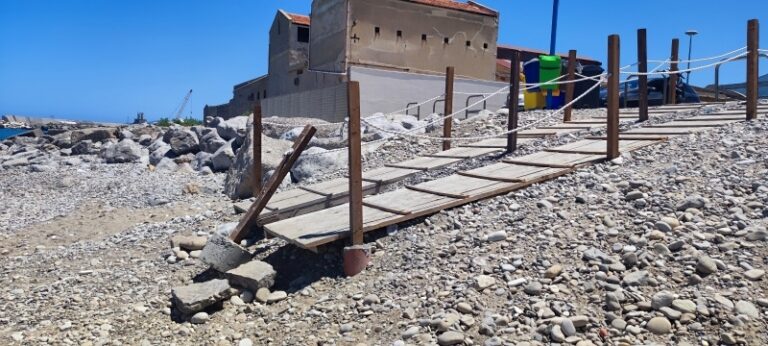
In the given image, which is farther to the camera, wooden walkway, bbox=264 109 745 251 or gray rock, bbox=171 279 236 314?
wooden walkway, bbox=264 109 745 251

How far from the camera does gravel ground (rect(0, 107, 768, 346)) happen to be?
151 inches

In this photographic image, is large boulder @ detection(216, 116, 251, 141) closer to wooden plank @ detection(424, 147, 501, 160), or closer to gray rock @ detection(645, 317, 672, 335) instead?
wooden plank @ detection(424, 147, 501, 160)

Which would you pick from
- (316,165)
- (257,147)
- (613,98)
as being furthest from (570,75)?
(257,147)

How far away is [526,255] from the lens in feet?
→ 15.5

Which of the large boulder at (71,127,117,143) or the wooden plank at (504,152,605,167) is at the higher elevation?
the large boulder at (71,127,117,143)

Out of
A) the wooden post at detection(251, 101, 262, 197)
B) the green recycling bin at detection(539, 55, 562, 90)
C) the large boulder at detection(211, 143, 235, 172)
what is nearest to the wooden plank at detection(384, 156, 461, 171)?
the wooden post at detection(251, 101, 262, 197)

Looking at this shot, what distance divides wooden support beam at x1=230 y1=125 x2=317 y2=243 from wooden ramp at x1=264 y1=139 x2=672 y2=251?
18.6 inches

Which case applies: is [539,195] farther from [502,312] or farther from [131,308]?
[131,308]

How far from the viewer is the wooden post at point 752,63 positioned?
7.71 m

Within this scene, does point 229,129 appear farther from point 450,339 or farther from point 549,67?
point 450,339

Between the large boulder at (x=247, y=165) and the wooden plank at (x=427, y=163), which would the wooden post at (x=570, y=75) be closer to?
the wooden plank at (x=427, y=163)

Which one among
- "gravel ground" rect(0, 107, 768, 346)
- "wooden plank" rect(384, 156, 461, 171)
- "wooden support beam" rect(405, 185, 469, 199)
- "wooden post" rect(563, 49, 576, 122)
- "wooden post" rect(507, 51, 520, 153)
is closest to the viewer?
"gravel ground" rect(0, 107, 768, 346)

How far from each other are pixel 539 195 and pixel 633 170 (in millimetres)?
1005

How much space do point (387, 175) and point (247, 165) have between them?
252 centimetres
